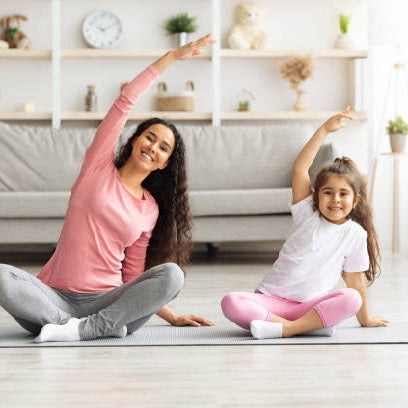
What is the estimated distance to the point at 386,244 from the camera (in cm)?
622

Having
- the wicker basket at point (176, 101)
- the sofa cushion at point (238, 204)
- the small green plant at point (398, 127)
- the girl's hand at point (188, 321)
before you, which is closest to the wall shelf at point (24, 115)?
the wicker basket at point (176, 101)

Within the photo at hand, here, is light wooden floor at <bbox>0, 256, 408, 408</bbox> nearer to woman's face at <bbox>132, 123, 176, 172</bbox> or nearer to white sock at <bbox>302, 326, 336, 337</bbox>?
white sock at <bbox>302, 326, 336, 337</bbox>

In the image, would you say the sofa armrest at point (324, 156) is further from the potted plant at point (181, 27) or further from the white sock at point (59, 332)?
the white sock at point (59, 332)

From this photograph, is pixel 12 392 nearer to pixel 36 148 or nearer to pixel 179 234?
pixel 179 234

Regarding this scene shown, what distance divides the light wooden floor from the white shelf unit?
355 cm

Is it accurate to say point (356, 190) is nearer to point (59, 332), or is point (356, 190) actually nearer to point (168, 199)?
point (168, 199)

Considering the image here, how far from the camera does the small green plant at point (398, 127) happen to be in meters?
5.89

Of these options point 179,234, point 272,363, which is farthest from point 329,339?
point 179,234

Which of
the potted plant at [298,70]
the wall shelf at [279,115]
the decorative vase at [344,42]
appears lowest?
the wall shelf at [279,115]

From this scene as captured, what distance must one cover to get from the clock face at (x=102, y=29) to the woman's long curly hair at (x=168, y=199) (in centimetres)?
334

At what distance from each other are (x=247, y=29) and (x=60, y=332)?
3.88 m

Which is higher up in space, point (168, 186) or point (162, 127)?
point (162, 127)

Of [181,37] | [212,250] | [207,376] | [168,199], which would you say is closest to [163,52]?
[181,37]

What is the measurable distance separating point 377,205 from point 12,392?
4.53 meters
